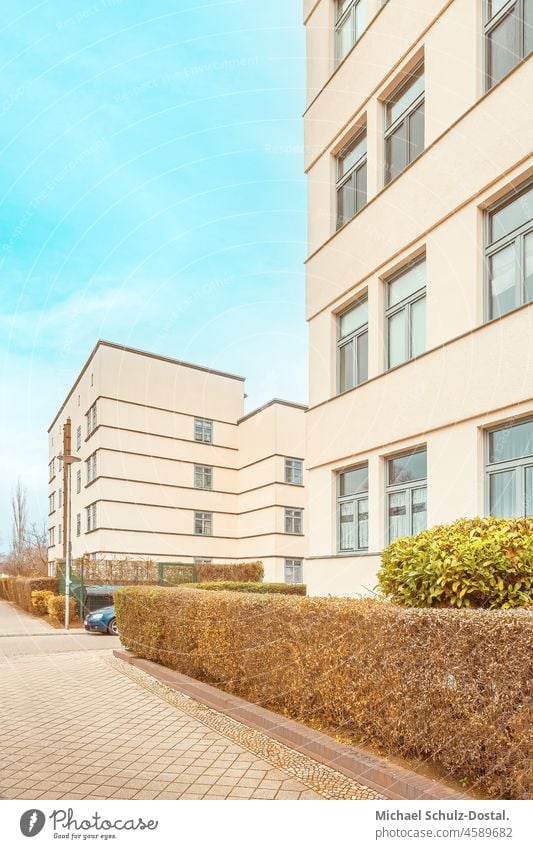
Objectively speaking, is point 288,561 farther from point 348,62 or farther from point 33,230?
point 33,230

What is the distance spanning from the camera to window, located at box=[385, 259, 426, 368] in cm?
934

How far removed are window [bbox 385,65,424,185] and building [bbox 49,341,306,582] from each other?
20.9m

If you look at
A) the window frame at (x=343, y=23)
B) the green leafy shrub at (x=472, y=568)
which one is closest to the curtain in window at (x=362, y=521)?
the green leafy shrub at (x=472, y=568)

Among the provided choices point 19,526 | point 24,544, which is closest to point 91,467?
point 19,526

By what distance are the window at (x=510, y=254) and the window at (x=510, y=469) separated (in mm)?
1432

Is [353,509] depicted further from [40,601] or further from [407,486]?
[40,601]

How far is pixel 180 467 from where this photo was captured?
31.3m

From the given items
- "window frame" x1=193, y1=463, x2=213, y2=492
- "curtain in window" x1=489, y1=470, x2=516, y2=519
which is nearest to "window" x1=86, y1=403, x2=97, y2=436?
"window frame" x1=193, y1=463, x2=213, y2=492

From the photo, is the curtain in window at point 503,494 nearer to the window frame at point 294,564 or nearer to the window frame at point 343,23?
the window frame at point 343,23

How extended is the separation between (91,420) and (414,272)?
76.9 feet

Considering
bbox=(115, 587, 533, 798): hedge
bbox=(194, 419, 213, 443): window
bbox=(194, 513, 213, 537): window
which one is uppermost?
bbox=(194, 419, 213, 443): window

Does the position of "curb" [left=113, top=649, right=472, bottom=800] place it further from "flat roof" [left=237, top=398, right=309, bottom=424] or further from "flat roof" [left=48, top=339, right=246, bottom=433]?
"flat roof" [left=237, top=398, right=309, bottom=424]

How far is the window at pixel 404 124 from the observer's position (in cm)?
955
